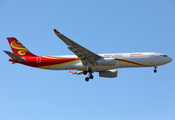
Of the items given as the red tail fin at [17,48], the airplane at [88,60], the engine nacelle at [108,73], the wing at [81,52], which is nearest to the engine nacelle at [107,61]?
the airplane at [88,60]

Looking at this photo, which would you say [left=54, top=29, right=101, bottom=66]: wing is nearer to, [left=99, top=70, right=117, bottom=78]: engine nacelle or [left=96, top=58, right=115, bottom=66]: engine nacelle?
[left=96, top=58, right=115, bottom=66]: engine nacelle

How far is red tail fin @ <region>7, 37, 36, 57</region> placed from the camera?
47281 mm

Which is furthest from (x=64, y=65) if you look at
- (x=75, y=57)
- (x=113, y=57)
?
(x=113, y=57)

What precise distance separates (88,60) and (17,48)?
14.2m

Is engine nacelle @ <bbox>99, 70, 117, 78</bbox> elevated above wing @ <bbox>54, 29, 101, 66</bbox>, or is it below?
below

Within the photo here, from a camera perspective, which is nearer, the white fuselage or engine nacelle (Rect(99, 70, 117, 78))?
the white fuselage

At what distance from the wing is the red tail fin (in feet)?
32.5

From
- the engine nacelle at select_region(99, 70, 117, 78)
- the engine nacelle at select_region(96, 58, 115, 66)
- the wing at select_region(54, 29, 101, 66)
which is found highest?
the wing at select_region(54, 29, 101, 66)

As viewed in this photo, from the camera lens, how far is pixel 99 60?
42938 millimetres

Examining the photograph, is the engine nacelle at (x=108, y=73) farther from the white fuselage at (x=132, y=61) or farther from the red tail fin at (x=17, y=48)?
the red tail fin at (x=17, y=48)

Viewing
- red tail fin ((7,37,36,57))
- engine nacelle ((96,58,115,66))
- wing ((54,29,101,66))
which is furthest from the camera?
red tail fin ((7,37,36,57))

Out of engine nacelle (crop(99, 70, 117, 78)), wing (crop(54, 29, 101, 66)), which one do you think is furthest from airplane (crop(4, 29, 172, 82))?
engine nacelle (crop(99, 70, 117, 78))

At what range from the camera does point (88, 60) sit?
1724 inches

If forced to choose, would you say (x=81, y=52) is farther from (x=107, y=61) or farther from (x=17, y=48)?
(x=17, y=48)
